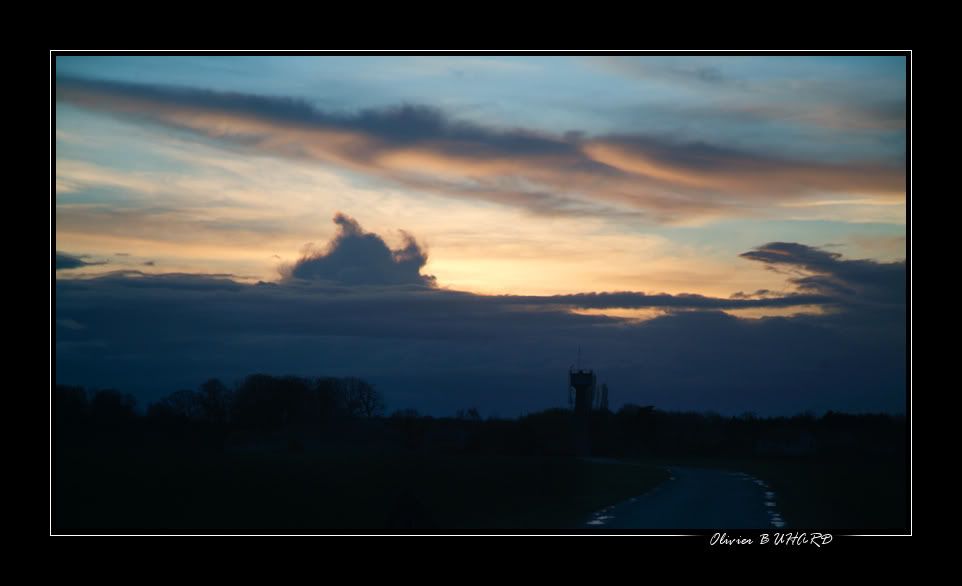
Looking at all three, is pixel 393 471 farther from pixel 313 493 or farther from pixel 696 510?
pixel 696 510

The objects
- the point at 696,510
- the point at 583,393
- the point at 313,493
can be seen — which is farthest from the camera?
the point at 583,393

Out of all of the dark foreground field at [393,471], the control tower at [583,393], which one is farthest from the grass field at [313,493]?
the control tower at [583,393]

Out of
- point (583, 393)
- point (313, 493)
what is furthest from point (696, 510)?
point (583, 393)

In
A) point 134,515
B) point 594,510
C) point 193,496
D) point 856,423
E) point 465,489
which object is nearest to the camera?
point 594,510

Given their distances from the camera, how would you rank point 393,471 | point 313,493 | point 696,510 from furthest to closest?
point 393,471
point 313,493
point 696,510

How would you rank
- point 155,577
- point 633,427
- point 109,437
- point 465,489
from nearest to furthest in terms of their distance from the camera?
point 155,577
point 465,489
point 109,437
point 633,427

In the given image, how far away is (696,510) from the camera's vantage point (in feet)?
91.8

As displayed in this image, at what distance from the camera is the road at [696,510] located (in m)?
24.2

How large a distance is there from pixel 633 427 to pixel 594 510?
82.2 meters

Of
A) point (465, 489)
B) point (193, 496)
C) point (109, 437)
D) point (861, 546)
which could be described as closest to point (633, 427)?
point (109, 437)

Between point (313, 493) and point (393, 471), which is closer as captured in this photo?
point (313, 493)

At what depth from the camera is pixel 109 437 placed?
6122 centimetres

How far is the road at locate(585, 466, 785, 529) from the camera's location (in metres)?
24.2
